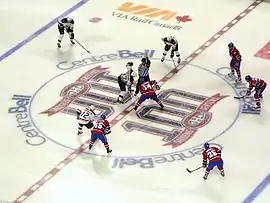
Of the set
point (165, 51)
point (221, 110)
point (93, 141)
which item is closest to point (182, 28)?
point (165, 51)

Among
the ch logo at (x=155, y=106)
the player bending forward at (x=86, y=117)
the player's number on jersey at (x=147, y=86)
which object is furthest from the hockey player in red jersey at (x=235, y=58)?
the player bending forward at (x=86, y=117)

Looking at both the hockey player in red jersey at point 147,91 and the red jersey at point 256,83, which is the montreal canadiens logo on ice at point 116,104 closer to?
the hockey player in red jersey at point 147,91

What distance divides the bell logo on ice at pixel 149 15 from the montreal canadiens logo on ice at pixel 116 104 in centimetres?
95

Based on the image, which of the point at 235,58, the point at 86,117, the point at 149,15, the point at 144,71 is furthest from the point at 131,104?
the point at 149,15

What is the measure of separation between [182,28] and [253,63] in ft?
4.61

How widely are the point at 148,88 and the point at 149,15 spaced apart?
111 inches

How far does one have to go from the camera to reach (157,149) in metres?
11.2

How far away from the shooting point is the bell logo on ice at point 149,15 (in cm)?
1407

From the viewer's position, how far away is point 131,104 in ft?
39.5

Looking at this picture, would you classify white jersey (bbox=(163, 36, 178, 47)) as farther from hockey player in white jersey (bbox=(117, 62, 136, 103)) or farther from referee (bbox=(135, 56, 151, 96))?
hockey player in white jersey (bbox=(117, 62, 136, 103))

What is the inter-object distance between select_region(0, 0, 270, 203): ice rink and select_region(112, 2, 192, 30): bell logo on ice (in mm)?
16

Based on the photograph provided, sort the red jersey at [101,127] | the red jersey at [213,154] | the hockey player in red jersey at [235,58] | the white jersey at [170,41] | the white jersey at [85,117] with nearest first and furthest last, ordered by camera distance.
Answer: the red jersey at [213,154] → the red jersey at [101,127] → the white jersey at [85,117] → the hockey player in red jersey at [235,58] → the white jersey at [170,41]

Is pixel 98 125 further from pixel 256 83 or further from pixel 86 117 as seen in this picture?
pixel 256 83

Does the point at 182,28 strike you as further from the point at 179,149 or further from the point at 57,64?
the point at 179,149
